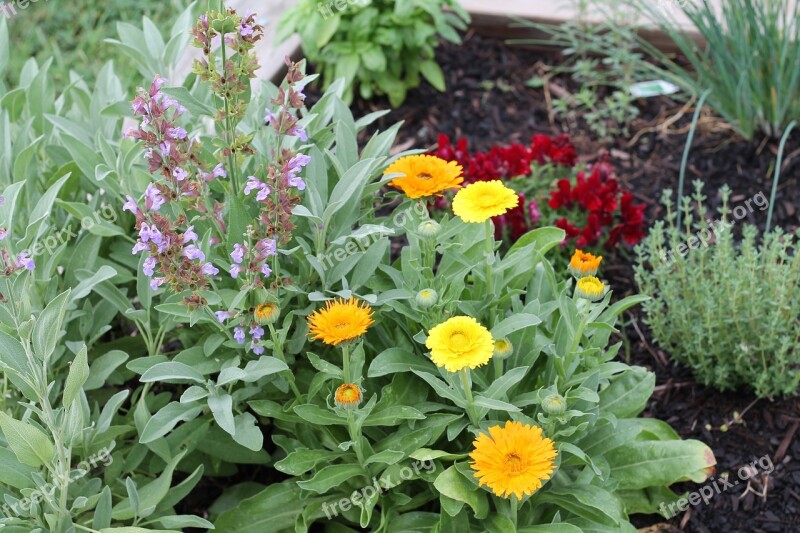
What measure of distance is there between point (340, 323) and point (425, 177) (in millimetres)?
422

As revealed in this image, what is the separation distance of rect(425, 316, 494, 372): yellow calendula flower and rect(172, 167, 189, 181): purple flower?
60cm

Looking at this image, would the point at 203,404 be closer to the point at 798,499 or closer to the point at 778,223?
the point at 798,499

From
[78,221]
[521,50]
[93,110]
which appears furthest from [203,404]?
[521,50]

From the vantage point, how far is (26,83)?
281 centimetres

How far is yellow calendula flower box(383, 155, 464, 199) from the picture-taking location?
2047 millimetres

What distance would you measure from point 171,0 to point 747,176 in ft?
9.95

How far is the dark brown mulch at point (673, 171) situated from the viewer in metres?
2.45

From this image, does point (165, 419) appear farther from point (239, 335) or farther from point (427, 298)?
point (427, 298)

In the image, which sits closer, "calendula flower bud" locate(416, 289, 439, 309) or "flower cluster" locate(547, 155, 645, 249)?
"calendula flower bud" locate(416, 289, 439, 309)

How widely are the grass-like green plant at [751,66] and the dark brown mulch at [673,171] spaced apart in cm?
15

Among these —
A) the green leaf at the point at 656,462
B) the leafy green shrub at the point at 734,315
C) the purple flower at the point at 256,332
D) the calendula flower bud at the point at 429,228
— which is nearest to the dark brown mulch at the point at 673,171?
the leafy green shrub at the point at 734,315

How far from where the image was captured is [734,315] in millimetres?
2549

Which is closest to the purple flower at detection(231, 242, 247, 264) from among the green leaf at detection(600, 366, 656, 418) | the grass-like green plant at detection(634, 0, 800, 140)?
the green leaf at detection(600, 366, 656, 418)

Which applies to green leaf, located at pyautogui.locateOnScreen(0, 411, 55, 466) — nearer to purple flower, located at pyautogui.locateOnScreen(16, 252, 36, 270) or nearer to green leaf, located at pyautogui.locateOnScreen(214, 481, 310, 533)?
purple flower, located at pyautogui.locateOnScreen(16, 252, 36, 270)
